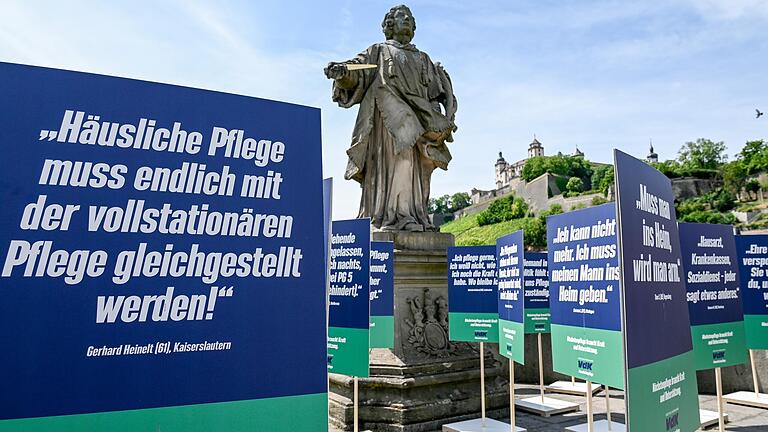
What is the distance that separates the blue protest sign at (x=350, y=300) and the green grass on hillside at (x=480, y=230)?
193ft

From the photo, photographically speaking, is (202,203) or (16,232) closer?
(16,232)

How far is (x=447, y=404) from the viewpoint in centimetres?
616

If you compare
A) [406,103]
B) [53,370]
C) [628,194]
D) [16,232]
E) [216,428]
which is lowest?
[216,428]

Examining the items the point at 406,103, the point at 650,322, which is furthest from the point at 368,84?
the point at 650,322

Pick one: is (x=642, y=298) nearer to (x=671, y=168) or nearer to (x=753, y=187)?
(x=753, y=187)

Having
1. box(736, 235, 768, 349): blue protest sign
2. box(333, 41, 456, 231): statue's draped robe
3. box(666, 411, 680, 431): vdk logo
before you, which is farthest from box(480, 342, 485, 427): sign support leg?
box(666, 411, 680, 431): vdk logo

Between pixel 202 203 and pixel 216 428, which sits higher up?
pixel 202 203

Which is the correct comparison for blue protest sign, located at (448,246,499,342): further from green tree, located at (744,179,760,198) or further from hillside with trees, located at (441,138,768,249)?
green tree, located at (744,179,760,198)

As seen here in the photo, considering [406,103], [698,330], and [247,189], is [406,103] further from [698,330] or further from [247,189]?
[247,189]

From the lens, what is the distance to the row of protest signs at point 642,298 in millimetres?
2451

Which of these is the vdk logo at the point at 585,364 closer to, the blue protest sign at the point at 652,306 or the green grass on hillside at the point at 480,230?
the blue protest sign at the point at 652,306

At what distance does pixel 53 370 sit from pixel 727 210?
78109mm

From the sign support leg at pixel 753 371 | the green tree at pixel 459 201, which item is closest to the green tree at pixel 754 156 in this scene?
the green tree at pixel 459 201

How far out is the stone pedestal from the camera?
232 inches
